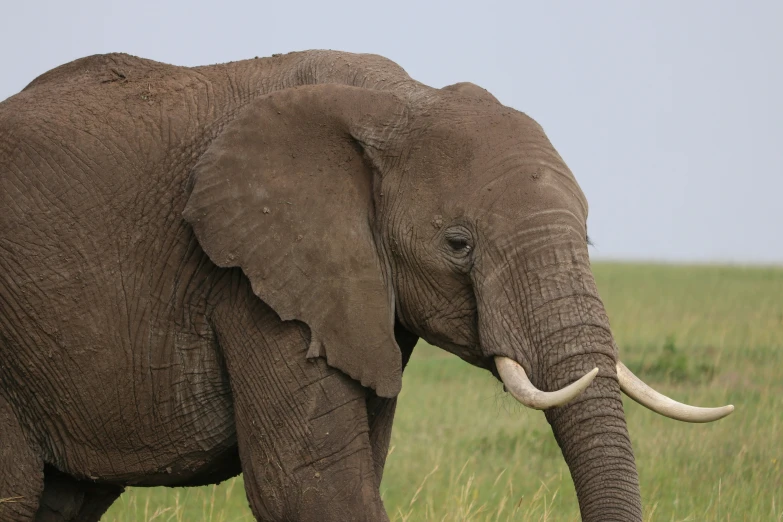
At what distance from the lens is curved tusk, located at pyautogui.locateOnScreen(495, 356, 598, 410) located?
13.8 feet

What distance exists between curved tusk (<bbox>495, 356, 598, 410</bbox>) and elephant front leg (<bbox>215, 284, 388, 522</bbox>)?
0.62 metres

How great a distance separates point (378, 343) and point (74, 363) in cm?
130

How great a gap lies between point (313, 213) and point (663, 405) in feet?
4.87

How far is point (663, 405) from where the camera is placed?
4.50 metres

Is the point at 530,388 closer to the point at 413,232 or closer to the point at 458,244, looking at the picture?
the point at 458,244

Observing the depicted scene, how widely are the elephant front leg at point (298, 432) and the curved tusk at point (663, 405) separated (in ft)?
3.31

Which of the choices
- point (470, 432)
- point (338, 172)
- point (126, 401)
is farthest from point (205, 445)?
point (470, 432)

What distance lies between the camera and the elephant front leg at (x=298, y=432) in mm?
4750

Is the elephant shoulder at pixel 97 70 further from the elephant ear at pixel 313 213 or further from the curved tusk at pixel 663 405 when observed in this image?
the curved tusk at pixel 663 405

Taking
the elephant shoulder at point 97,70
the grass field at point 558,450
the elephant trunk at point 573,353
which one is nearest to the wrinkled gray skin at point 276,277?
the elephant trunk at point 573,353

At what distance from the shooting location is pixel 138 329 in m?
5.10

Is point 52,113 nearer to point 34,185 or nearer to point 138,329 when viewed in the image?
point 34,185

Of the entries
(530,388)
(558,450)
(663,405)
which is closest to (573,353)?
(530,388)

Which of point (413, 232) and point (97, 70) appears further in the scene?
point (97, 70)
